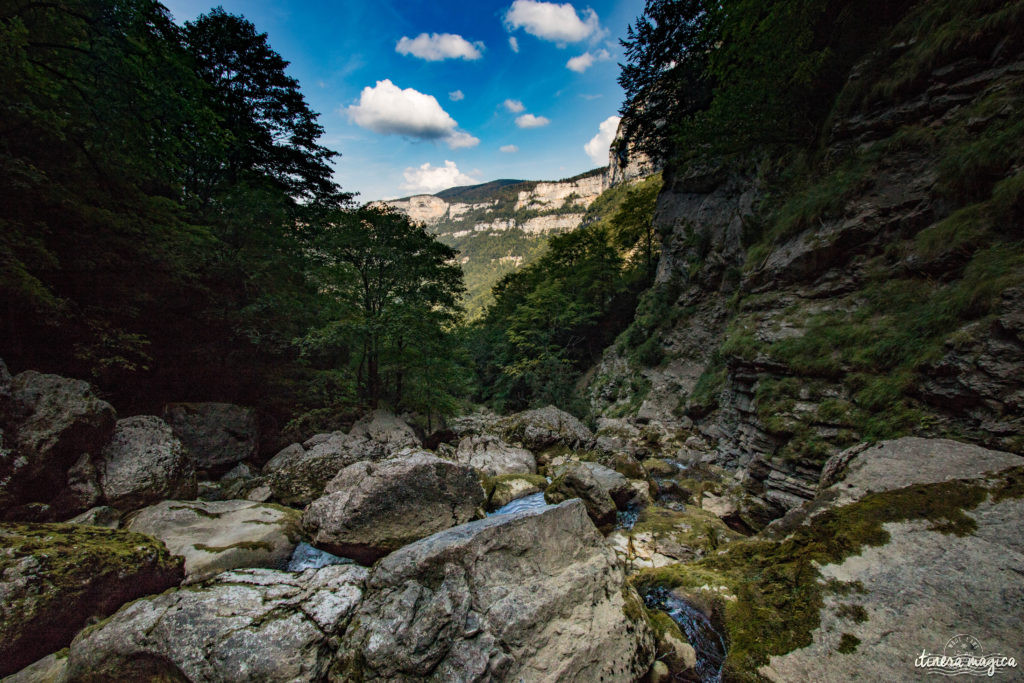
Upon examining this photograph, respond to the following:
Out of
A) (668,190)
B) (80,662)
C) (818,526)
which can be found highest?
(668,190)

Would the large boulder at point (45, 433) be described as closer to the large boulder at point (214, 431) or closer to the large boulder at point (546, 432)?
the large boulder at point (214, 431)

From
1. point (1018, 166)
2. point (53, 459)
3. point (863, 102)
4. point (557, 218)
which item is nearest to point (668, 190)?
point (863, 102)

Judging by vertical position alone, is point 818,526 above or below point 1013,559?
below

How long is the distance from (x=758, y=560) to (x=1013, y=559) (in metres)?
2.06

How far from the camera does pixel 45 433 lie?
468 centimetres

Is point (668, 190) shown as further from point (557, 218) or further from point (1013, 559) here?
point (557, 218)

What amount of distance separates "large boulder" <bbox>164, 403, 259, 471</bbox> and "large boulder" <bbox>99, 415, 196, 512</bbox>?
2.15 meters

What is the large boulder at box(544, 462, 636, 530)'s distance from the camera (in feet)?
22.6

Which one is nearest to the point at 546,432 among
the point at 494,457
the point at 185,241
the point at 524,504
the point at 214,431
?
the point at 494,457

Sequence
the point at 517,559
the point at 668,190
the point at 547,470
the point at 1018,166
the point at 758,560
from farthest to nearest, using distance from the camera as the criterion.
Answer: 1. the point at 668,190
2. the point at 547,470
3. the point at 1018,166
4. the point at 758,560
5. the point at 517,559

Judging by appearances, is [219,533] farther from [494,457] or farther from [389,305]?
[389,305]

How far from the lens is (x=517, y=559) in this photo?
3.76 metres

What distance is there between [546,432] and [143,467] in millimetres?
9634

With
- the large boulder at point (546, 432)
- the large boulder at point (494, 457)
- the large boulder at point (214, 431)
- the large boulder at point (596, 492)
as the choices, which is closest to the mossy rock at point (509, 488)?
the large boulder at point (596, 492)
